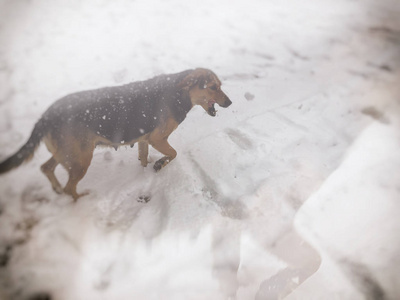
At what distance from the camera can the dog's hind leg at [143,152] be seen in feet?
7.04

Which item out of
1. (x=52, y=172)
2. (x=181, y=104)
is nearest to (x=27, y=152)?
(x=52, y=172)

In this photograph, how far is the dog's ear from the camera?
74.7 inches

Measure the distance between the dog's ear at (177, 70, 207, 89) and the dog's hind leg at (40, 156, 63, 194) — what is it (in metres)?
1.06

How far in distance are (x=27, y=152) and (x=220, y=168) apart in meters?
1.46

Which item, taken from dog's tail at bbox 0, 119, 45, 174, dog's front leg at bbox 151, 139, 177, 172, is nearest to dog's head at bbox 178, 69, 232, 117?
dog's front leg at bbox 151, 139, 177, 172

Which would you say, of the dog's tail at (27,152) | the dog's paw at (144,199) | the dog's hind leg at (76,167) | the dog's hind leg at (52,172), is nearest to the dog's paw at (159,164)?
the dog's paw at (144,199)

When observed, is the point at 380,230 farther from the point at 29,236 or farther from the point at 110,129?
the point at 29,236

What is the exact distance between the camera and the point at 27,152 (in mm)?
1677

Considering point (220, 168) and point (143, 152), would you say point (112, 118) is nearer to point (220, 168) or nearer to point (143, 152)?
point (143, 152)

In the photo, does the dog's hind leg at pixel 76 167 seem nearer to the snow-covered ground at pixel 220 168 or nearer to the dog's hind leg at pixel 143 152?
the snow-covered ground at pixel 220 168

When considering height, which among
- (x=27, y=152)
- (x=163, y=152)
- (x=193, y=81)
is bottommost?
(x=163, y=152)

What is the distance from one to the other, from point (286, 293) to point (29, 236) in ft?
5.62

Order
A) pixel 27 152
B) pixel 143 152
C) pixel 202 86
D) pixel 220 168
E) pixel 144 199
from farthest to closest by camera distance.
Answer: pixel 220 168
pixel 143 152
pixel 144 199
pixel 202 86
pixel 27 152

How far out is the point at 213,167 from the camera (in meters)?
2.32
